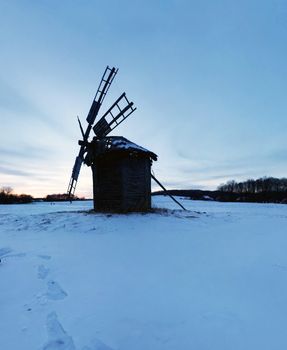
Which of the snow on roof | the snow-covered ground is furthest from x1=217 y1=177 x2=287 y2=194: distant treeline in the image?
the snow-covered ground

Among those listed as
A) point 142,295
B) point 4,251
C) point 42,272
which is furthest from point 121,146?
point 142,295

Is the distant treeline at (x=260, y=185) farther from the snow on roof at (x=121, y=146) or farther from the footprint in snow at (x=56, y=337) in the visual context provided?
the footprint in snow at (x=56, y=337)

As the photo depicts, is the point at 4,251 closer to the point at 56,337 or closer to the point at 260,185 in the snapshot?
the point at 56,337

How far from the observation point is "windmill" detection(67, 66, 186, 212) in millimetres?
16031

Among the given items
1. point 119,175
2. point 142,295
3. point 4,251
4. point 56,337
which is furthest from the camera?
point 119,175

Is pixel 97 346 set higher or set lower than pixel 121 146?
lower

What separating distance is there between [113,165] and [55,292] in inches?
471

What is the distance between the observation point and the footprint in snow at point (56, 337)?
3000 millimetres

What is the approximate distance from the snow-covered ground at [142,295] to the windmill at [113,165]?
7.06 meters

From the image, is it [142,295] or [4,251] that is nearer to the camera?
[142,295]

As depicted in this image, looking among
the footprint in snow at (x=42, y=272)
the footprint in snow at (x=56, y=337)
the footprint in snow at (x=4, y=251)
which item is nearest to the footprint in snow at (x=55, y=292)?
the footprint in snow at (x=42, y=272)

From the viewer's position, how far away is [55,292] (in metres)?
4.61

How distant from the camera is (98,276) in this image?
5.48 m

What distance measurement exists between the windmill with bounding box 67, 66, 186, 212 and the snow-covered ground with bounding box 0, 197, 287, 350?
7.06 m
